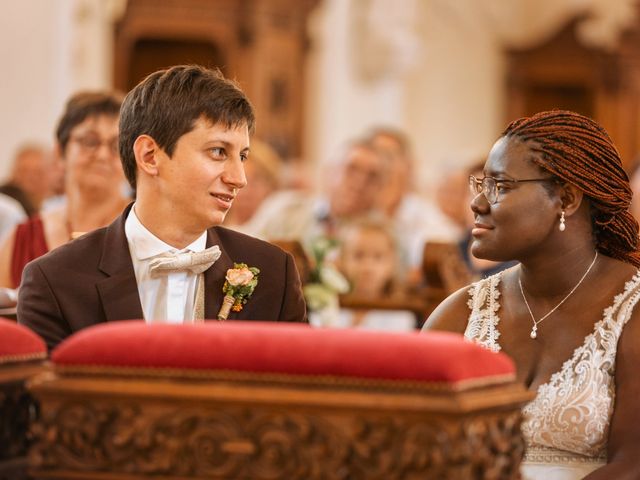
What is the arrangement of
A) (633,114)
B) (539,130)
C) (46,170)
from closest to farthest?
(539,130) → (46,170) → (633,114)

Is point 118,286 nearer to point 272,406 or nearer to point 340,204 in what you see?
point 272,406

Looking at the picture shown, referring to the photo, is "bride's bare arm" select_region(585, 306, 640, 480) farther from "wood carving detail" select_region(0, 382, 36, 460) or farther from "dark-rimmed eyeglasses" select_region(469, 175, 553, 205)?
"wood carving detail" select_region(0, 382, 36, 460)

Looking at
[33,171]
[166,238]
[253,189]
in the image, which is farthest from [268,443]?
[33,171]

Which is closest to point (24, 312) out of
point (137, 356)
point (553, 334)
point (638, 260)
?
point (137, 356)

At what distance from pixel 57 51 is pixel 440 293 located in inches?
262

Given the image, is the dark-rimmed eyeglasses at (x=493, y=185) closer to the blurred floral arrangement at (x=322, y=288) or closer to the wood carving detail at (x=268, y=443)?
the wood carving detail at (x=268, y=443)

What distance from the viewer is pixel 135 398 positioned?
78.5 inches

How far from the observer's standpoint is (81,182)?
459cm

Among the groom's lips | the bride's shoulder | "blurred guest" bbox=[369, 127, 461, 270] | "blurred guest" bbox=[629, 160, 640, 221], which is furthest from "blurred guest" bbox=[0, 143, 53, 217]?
the groom's lips

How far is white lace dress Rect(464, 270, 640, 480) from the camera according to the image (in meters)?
2.96

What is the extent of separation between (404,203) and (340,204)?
1.37 metres

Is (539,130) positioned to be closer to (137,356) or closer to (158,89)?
(158,89)

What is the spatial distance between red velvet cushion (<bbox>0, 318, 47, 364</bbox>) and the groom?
1.57 feet

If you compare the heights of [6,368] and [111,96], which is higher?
[111,96]
